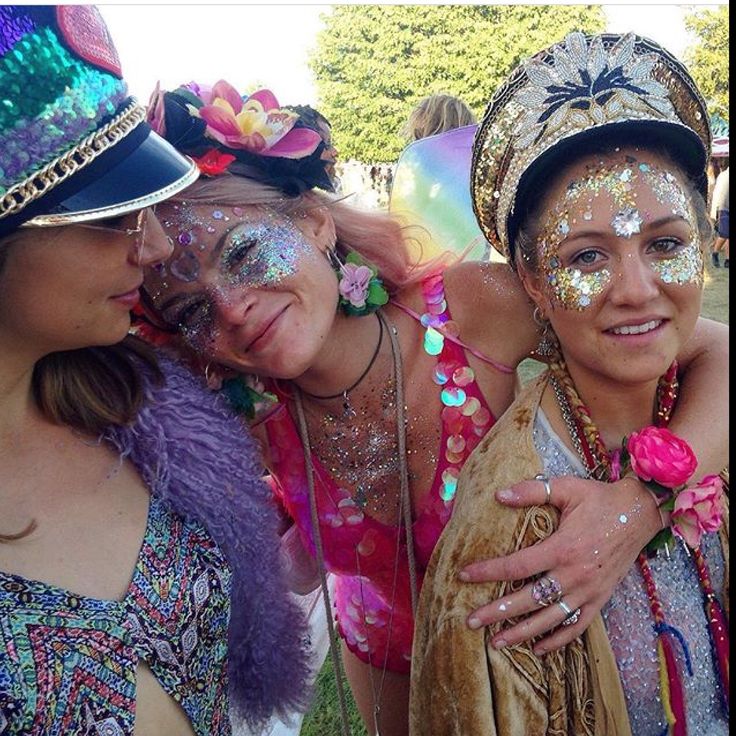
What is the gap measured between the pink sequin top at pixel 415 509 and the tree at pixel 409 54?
16.0 meters

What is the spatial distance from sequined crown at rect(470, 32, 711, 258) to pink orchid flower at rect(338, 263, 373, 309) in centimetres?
44

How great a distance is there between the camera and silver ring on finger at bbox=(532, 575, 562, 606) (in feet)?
4.04

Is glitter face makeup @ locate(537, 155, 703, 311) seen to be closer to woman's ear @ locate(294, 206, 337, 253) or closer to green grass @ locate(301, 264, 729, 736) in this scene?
woman's ear @ locate(294, 206, 337, 253)

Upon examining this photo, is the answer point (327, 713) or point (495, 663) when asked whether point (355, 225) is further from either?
point (327, 713)

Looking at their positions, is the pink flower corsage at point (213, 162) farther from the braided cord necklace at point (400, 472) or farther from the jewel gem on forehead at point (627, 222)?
the jewel gem on forehead at point (627, 222)

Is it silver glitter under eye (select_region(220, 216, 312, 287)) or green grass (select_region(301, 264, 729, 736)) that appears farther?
green grass (select_region(301, 264, 729, 736))

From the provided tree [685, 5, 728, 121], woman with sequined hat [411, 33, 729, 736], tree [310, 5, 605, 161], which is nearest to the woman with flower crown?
woman with sequined hat [411, 33, 729, 736]

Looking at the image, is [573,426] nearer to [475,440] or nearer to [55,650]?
[475,440]

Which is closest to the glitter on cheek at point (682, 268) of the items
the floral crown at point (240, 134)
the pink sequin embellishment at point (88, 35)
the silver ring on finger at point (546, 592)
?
the silver ring on finger at point (546, 592)

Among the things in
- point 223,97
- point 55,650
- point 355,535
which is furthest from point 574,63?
point 55,650

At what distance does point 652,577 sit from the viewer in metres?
1.36

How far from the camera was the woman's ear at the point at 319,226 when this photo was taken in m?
1.70

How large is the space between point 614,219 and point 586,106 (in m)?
0.22

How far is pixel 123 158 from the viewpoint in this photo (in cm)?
112
